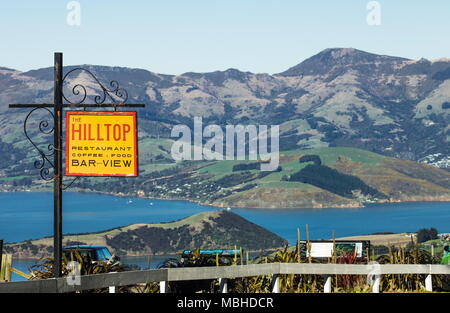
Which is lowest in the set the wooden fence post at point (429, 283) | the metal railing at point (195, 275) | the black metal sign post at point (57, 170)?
the wooden fence post at point (429, 283)

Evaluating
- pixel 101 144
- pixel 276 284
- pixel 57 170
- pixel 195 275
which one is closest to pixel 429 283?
pixel 276 284

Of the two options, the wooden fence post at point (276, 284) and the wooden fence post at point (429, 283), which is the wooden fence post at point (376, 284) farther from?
the wooden fence post at point (276, 284)

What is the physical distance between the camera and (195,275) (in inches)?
758

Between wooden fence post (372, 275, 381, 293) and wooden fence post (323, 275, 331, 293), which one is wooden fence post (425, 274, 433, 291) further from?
wooden fence post (323, 275, 331, 293)

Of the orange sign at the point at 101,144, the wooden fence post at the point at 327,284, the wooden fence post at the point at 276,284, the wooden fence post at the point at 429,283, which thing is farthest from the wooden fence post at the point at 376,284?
the orange sign at the point at 101,144

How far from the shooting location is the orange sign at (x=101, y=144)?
23.1 m

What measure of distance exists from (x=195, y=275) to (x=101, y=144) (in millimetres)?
5563

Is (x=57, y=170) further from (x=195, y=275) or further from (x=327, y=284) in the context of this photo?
(x=327, y=284)

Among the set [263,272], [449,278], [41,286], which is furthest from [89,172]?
[449,278]

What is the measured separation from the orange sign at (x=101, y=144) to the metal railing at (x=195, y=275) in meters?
4.93

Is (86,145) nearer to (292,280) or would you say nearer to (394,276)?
(292,280)

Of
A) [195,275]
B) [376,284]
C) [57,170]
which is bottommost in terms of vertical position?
[376,284]
